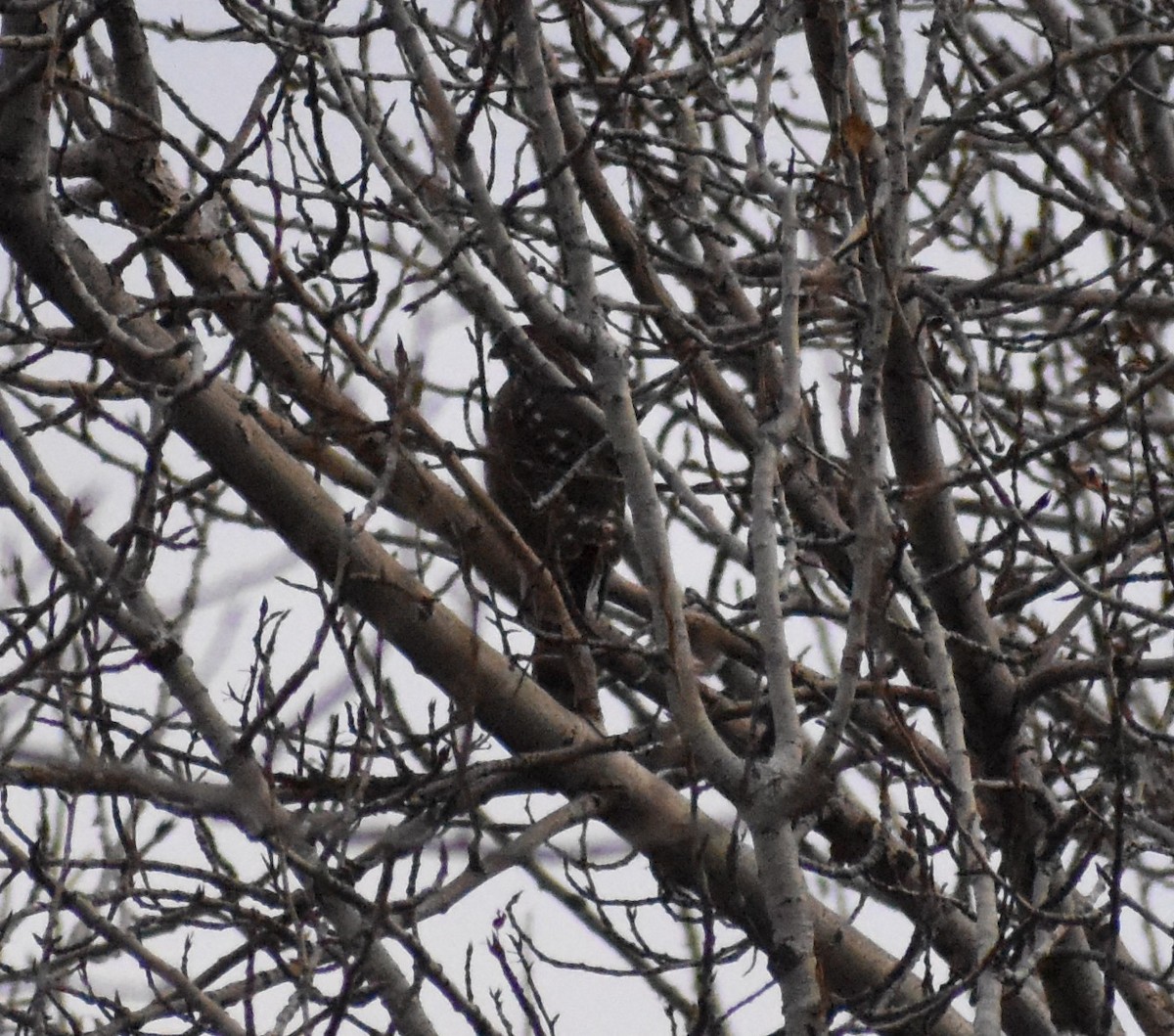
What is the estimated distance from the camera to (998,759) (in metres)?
4.99

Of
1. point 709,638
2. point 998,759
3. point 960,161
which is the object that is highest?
point 960,161

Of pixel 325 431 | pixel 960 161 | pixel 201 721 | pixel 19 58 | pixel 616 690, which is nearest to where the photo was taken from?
pixel 201 721

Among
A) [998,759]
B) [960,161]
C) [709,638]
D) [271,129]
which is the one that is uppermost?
[960,161]

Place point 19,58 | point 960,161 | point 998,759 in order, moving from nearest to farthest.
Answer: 1. point 19,58
2. point 998,759
3. point 960,161

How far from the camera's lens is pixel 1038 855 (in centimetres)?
399

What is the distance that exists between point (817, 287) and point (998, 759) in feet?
6.57

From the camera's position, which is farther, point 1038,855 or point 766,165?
point 1038,855

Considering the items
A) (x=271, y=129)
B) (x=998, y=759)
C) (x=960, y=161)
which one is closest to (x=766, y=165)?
(x=271, y=129)

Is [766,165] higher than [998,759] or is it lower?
higher

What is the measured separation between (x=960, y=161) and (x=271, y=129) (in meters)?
3.28

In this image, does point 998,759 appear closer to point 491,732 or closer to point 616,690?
point 616,690

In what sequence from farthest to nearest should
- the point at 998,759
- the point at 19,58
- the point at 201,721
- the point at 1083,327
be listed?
the point at 998,759
the point at 1083,327
the point at 19,58
the point at 201,721

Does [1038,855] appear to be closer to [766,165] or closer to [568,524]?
[766,165]

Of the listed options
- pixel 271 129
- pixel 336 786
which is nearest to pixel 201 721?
pixel 336 786
